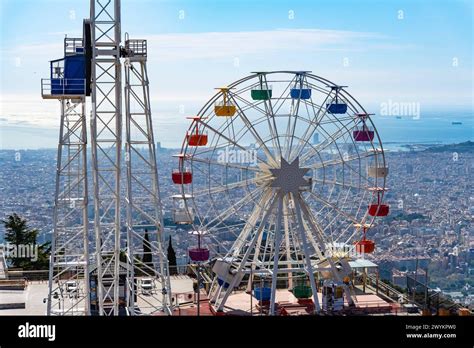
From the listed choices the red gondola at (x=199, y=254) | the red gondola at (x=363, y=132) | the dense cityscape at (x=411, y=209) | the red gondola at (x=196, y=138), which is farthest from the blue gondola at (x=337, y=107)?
the dense cityscape at (x=411, y=209)

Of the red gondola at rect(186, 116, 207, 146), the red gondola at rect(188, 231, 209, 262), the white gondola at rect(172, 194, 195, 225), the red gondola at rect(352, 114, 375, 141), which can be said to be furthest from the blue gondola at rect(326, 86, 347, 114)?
the red gondola at rect(188, 231, 209, 262)

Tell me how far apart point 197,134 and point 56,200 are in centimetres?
521

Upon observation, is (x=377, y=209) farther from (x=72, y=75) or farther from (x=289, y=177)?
(x=72, y=75)

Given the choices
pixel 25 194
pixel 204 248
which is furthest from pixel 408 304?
pixel 25 194

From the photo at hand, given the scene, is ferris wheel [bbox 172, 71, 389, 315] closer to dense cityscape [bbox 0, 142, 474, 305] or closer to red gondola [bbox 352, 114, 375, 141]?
red gondola [bbox 352, 114, 375, 141]

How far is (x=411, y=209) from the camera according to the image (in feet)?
182

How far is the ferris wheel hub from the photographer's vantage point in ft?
90.0

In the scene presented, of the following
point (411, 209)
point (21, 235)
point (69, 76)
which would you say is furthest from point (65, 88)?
point (411, 209)

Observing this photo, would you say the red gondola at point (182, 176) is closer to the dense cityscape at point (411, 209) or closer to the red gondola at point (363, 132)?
the red gondola at point (363, 132)

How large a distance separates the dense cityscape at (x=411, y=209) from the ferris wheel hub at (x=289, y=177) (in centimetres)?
1001

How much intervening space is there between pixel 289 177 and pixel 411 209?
2936 centimetres

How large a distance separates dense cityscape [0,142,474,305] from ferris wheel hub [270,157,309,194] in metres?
10.0

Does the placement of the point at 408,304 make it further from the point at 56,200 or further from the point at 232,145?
the point at 56,200

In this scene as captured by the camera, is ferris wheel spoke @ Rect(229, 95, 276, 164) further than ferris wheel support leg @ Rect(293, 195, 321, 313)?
Yes
